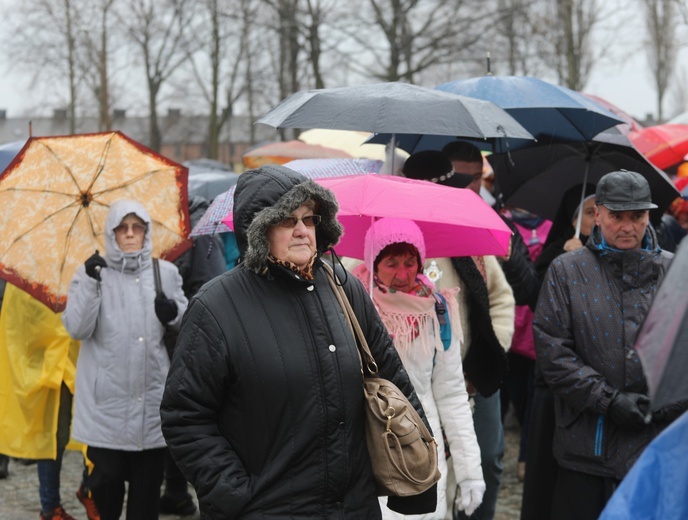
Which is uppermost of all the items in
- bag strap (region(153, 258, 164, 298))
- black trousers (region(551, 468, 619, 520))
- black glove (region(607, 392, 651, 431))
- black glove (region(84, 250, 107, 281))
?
→ black glove (region(84, 250, 107, 281))

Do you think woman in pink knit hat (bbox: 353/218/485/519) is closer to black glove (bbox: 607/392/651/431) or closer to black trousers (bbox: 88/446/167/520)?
black glove (bbox: 607/392/651/431)

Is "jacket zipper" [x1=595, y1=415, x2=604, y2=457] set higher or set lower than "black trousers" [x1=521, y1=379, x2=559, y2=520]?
higher

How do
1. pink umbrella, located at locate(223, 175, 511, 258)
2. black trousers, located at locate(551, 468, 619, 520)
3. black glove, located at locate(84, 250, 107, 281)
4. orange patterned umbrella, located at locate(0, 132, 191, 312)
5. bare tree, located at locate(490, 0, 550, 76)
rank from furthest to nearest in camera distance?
bare tree, located at locate(490, 0, 550, 76) → orange patterned umbrella, located at locate(0, 132, 191, 312) → black glove, located at locate(84, 250, 107, 281) → black trousers, located at locate(551, 468, 619, 520) → pink umbrella, located at locate(223, 175, 511, 258)

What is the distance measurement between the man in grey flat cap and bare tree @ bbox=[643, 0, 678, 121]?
34.5 meters

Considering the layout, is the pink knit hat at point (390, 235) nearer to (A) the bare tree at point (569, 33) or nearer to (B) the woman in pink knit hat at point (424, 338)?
(B) the woman in pink knit hat at point (424, 338)

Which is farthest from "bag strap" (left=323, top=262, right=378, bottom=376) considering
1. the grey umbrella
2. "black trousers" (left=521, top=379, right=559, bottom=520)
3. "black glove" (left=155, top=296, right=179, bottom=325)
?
"black trousers" (left=521, top=379, right=559, bottom=520)

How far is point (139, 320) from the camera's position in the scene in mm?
5586

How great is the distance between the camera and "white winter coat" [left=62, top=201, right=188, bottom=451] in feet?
18.1

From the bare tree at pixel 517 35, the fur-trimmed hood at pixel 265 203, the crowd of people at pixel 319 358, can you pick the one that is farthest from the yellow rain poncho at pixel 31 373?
the bare tree at pixel 517 35

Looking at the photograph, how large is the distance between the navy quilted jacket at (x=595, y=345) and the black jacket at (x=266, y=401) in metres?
1.68

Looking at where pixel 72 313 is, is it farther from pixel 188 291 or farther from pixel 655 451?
pixel 655 451

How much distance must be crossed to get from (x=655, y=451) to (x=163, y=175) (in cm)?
433

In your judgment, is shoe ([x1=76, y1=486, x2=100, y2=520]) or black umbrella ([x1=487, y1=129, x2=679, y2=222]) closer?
shoe ([x1=76, y1=486, x2=100, y2=520])

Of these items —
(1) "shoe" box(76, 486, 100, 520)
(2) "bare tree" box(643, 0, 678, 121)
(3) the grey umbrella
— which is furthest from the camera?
(2) "bare tree" box(643, 0, 678, 121)
